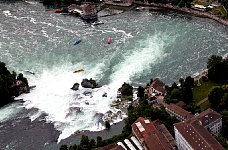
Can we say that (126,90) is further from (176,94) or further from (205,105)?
(205,105)

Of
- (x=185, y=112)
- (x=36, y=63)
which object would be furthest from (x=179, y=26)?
(x=185, y=112)

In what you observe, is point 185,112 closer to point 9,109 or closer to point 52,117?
point 52,117

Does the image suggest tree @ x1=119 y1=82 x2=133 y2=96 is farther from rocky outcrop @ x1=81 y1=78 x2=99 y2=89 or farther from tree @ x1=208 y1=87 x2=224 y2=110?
tree @ x1=208 y1=87 x2=224 y2=110

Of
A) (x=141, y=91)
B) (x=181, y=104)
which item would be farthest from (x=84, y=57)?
(x=181, y=104)

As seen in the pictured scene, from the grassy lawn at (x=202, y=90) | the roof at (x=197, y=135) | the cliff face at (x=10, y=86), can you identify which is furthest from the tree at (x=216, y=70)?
the cliff face at (x=10, y=86)

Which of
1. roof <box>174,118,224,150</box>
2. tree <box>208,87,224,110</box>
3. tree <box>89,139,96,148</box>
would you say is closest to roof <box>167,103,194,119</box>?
roof <box>174,118,224,150</box>
